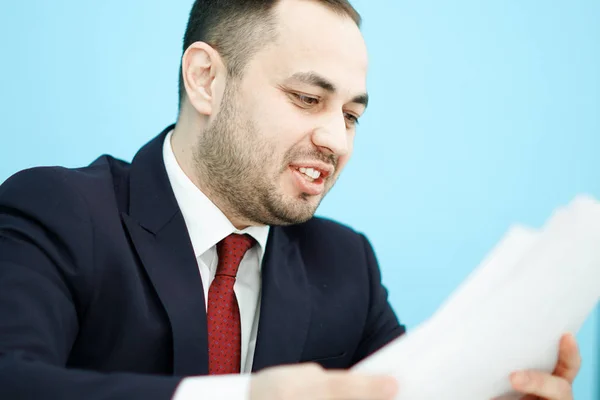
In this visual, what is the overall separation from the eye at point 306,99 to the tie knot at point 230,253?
0.28 m

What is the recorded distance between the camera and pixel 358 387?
0.65 meters

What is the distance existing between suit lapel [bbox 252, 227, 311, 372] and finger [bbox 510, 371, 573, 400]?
515 millimetres

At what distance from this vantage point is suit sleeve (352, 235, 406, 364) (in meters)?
1.46

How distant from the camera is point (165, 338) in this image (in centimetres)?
114

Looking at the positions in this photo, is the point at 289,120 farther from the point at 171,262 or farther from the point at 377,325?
the point at 377,325

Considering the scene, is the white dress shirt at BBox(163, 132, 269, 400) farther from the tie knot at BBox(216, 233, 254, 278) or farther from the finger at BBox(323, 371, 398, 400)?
the finger at BBox(323, 371, 398, 400)

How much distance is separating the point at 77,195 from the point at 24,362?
37 cm

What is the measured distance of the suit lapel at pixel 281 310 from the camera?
1.25 meters

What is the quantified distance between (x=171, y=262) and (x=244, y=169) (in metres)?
0.23

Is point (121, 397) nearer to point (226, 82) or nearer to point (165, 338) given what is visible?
point (165, 338)

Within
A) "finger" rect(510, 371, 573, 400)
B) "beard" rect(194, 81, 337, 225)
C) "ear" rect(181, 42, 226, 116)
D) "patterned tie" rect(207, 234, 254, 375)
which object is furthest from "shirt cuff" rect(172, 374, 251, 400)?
"ear" rect(181, 42, 226, 116)

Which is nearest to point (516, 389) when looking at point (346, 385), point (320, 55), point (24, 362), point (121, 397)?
point (346, 385)

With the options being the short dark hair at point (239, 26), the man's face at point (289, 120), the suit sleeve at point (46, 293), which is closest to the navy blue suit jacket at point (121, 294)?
the suit sleeve at point (46, 293)

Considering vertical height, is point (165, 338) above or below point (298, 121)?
below
